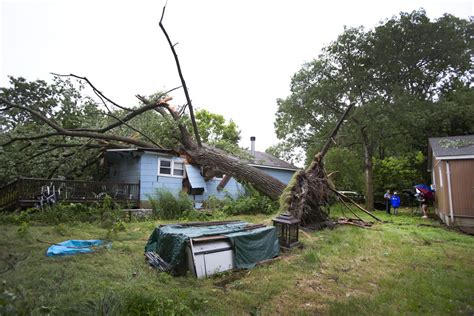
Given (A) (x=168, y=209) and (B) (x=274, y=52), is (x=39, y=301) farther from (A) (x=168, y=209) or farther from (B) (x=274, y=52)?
(B) (x=274, y=52)

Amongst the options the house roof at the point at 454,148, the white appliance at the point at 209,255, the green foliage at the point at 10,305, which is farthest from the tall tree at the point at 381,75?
the green foliage at the point at 10,305

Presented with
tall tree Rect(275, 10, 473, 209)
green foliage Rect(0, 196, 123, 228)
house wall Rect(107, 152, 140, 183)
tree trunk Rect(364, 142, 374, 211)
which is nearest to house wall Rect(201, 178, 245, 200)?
house wall Rect(107, 152, 140, 183)

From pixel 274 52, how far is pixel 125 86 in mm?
7219

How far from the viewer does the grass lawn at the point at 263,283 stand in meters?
3.17

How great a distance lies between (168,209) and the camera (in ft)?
37.7

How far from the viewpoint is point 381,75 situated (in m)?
17.5

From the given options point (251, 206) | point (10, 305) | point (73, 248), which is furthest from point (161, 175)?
point (10, 305)

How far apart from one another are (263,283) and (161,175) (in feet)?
35.9

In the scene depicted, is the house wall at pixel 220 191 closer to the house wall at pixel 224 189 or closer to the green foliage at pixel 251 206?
the house wall at pixel 224 189

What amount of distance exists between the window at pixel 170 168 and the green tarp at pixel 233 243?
8999 mm

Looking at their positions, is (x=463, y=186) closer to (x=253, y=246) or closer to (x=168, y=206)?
(x=253, y=246)

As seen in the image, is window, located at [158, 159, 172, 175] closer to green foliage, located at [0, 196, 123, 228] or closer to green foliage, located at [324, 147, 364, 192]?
green foliage, located at [0, 196, 123, 228]

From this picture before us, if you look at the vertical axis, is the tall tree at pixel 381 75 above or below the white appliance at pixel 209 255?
above

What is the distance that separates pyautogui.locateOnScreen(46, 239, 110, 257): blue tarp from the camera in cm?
562
